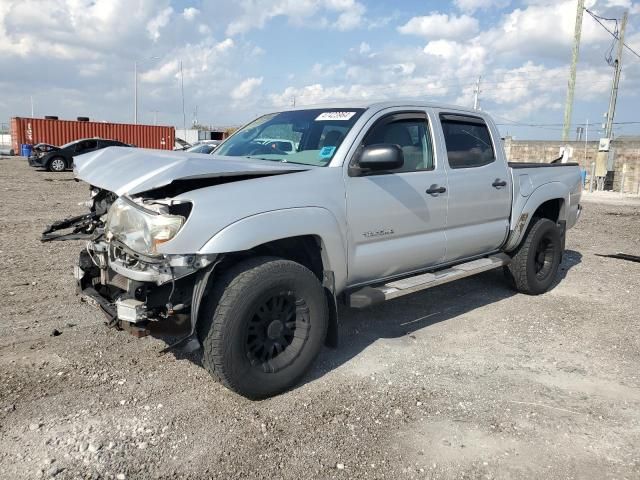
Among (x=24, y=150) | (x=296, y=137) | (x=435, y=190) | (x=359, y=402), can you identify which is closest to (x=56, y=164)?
(x=24, y=150)

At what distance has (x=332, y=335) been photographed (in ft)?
12.9

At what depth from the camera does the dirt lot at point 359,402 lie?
9.46 feet

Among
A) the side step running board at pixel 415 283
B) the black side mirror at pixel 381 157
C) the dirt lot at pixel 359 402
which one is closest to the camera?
the dirt lot at pixel 359 402

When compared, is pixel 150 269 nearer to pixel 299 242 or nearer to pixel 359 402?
pixel 299 242

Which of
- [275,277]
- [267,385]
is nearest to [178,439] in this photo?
[267,385]

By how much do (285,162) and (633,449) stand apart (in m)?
2.91

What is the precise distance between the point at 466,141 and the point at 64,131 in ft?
121

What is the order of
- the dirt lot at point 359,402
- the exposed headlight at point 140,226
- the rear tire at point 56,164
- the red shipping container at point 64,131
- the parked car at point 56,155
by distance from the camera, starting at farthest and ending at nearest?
the red shipping container at point 64,131 < the rear tire at point 56,164 < the parked car at point 56,155 < the exposed headlight at point 140,226 < the dirt lot at point 359,402

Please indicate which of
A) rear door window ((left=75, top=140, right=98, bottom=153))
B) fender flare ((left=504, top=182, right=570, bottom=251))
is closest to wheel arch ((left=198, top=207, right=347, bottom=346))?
fender flare ((left=504, top=182, right=570, bottom=251))

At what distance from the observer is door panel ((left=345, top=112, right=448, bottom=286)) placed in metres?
3.98

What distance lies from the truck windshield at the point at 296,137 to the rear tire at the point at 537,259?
273 cm

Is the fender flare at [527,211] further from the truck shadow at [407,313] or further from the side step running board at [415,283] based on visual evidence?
the truck shadow at [407,313]

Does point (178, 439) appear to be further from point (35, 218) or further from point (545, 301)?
point (35, 218)

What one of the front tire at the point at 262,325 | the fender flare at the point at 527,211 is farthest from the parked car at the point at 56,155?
the front tire at the point at 262,325
